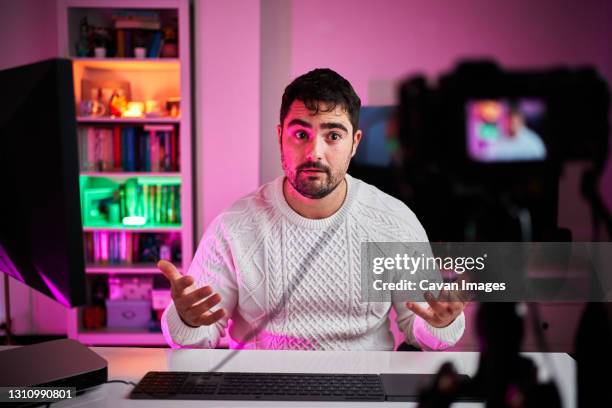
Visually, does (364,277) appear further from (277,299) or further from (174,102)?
(174,102)

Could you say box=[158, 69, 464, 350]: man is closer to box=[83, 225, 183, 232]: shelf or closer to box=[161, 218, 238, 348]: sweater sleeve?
box=[161, 218, 238, 348]: sweater sleeve

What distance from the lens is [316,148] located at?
1.37m

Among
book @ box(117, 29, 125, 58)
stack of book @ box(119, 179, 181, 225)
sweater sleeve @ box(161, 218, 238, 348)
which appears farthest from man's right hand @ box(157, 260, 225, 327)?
book @ box(117, 29, 125, 58)

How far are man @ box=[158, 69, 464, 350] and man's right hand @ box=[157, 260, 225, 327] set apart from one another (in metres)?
0.19

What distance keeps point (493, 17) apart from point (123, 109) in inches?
77.4

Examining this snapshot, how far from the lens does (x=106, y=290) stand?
2738mm

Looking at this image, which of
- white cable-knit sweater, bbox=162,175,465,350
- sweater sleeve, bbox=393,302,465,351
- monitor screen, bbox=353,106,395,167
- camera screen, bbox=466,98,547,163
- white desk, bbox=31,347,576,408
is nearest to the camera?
camera screen, bbox=466,98,547,163

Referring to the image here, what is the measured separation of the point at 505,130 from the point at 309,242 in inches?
41.7

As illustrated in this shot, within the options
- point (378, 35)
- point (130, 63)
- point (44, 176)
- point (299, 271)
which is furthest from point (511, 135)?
point (130, 63)

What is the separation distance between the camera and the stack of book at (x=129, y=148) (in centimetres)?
262

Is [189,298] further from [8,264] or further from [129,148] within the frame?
[129,148]

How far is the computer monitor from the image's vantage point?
0.64m

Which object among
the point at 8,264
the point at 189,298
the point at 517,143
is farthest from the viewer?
the point at 189,298

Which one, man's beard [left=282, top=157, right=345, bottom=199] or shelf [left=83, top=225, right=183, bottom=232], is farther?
shelf [left=83, top=225, right=183, bottom=232]
